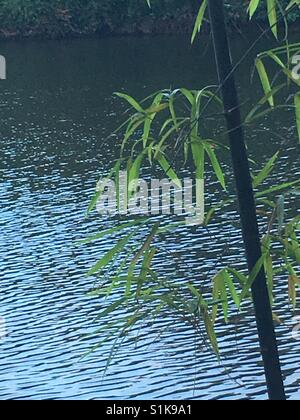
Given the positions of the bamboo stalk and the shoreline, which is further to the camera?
the shoreline

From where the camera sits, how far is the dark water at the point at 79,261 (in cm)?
1066

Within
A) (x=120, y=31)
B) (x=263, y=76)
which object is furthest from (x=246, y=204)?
(x=120, y=31)

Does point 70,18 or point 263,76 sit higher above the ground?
point 70,18

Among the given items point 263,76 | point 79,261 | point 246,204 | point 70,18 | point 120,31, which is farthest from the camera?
point 70,18

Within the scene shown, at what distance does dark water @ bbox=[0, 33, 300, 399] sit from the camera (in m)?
10.7

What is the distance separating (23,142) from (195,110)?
23.8 metres

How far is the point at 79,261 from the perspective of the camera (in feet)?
50.1

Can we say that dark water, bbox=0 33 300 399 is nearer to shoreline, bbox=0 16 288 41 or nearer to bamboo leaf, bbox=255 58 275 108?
bamboo leaf, bbox=255 58 275 108

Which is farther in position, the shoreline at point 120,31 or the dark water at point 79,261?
the shoreline at point 120,31

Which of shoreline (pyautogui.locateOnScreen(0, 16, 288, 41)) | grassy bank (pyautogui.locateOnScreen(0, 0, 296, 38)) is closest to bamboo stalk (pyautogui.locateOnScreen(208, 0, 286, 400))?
shoreline (pyautogui.locateOnScreen(0, 16, 288, 41))

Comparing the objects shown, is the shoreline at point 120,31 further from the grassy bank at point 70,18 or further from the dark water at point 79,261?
the dark water at point 79,261

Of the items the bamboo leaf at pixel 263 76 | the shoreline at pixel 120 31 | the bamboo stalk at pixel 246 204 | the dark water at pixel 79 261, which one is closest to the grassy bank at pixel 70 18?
the shoreline at pixel 120 31

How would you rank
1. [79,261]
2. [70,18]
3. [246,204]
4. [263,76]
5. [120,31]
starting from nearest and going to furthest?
[246,204], [263,76], [79,261], [120,31], [70,18]

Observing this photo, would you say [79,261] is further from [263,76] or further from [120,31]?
[120,31]
